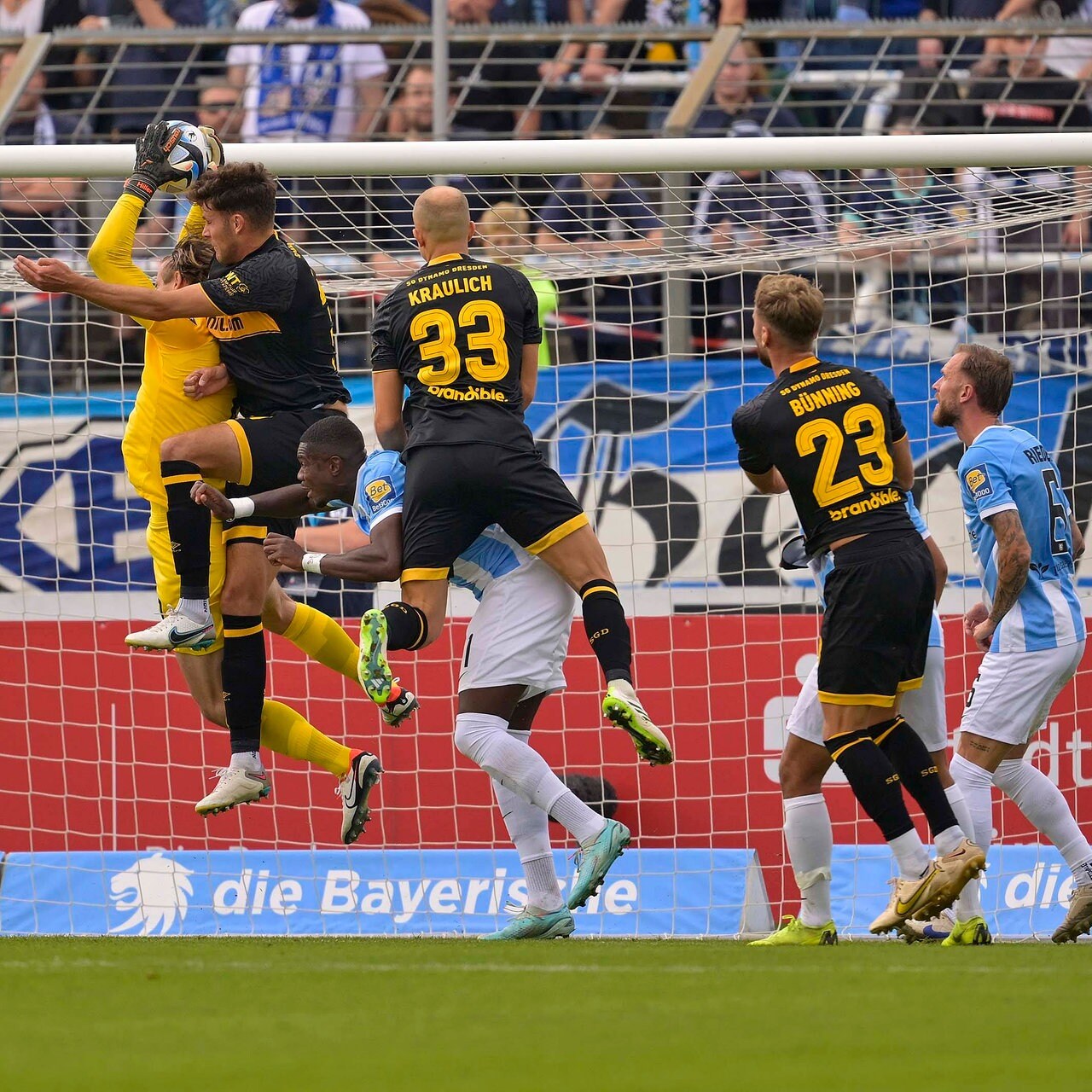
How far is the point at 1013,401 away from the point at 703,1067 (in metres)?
6.72

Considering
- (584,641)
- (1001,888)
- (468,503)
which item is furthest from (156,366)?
(1001,888)

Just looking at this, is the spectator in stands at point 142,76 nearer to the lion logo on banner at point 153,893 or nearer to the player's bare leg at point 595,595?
the lion logo on banner at point 153,893

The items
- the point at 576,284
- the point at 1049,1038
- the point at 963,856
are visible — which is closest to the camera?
the point at 1049,1038

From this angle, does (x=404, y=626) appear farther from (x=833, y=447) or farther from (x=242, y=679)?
(x=833, y=447)

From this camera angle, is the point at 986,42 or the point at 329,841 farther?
the point at 986,42

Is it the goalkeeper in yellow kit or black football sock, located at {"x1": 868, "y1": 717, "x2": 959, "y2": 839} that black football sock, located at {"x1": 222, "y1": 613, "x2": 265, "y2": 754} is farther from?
black football sock, located at {"x1": 868, "y1": 717, "x2": 959, "y2": 839}

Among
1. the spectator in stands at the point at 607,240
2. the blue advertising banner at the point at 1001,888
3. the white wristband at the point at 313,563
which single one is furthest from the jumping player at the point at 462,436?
the blue advertising banner at the point at 1001,888

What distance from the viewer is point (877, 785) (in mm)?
6023

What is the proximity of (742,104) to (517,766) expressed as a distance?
253 inches

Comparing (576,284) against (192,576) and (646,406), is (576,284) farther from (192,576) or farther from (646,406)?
(192,576)

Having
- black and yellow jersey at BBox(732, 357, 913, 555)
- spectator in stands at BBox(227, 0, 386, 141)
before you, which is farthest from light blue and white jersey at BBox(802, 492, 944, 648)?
spectator in stands at BBox(227, 0, 386, 141)

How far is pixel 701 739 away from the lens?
9.40 metres

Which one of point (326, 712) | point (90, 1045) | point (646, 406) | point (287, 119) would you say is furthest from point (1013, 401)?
point (90, 1045)

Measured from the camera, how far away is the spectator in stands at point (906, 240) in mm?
8766
